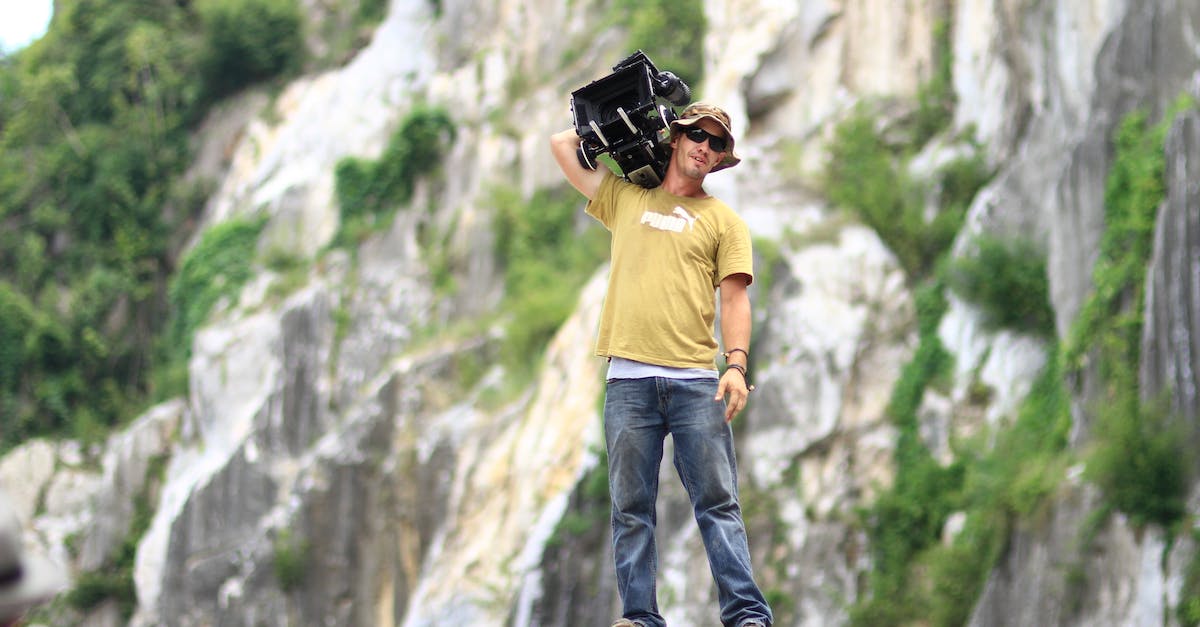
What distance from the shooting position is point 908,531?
51.5 ft

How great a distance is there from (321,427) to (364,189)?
4899 millimetres

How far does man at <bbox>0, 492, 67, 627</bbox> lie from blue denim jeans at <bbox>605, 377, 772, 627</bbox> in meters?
3.25

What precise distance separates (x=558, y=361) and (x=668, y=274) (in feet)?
44.7

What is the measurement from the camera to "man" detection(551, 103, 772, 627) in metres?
→ 6.31

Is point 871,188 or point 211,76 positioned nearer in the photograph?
point 871,188

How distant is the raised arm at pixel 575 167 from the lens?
21.7 feet

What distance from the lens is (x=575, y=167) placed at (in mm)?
6641

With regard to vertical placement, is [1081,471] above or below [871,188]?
below

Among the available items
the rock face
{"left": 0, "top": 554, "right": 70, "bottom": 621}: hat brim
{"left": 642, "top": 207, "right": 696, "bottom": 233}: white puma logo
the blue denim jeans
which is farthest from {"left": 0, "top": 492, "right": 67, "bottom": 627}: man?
the rock face

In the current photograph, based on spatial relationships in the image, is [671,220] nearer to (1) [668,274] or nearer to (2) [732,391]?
(1) [668,274]

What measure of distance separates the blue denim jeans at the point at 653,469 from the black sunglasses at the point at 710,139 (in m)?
0.99

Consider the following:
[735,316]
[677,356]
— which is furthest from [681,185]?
[677,356]

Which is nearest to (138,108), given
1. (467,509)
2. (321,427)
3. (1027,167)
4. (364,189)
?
(364,189)

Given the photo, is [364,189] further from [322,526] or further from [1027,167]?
Result: [1027,167]
